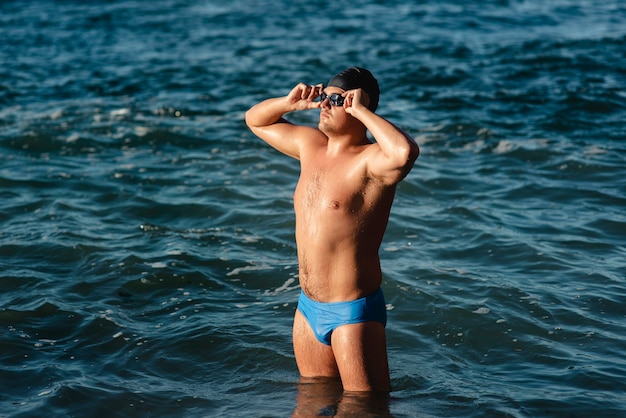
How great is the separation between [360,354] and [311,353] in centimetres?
41

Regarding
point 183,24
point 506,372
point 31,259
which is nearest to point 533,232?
point 506,372

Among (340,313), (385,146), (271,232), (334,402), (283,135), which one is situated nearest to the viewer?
(385,146)

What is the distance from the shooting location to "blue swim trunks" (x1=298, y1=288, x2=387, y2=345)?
4863 mm

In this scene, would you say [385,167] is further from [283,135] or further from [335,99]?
[283,135]

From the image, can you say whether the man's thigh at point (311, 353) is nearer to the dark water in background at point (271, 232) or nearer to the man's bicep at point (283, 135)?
the dark water in background at point (271, 232)

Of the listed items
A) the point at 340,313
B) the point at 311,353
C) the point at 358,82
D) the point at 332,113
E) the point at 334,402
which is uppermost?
the point at 358,82

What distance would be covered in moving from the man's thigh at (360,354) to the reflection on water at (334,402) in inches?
4.3

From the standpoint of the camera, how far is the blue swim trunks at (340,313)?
16.0ft

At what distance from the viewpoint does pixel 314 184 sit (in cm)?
495

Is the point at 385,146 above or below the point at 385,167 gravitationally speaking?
above

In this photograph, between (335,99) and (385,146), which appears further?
(335,99)

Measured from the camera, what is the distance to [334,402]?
5.09 meters

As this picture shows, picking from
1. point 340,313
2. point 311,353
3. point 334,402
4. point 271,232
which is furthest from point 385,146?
point 271,232

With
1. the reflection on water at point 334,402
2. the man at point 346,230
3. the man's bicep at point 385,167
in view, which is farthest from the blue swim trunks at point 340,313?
the man's bicep at point 385,167
